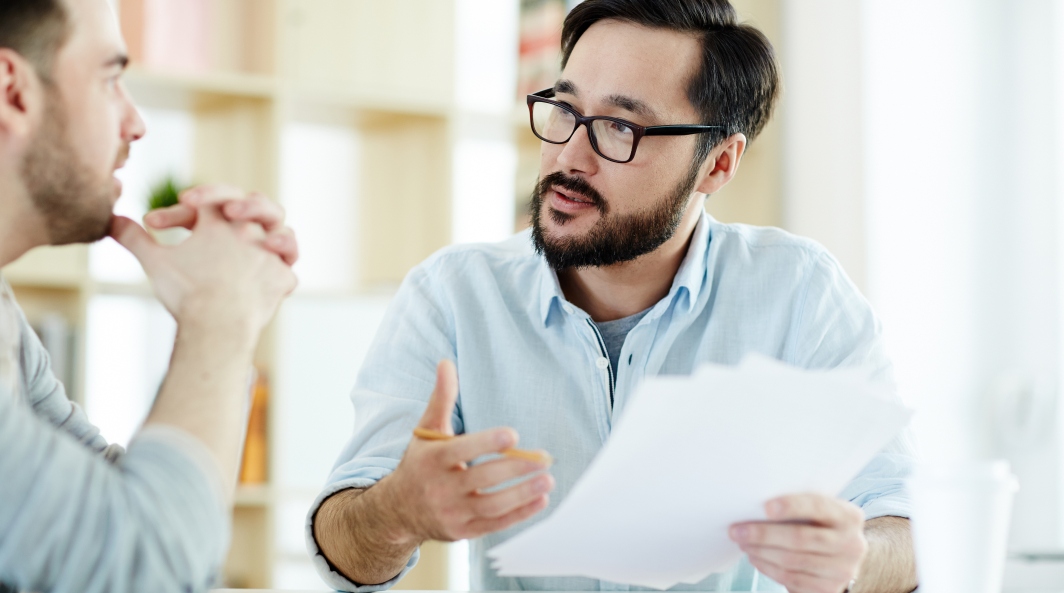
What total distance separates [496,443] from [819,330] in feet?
2.49

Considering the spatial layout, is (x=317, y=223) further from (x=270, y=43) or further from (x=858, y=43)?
(x=858, y=43)

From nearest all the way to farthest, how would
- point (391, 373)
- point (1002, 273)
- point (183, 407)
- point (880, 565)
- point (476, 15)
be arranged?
1. point (183, 407)
2. point (880, 565)
3. point (391, 373)
4. point (1002, 273)
5. point (476, 15)

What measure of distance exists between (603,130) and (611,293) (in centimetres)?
26

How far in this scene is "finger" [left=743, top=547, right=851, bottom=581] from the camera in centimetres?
92

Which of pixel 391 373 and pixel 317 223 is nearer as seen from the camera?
pixel 391 373

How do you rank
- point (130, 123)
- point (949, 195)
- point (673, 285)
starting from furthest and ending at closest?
1. point (949, 195)
2. point (673, 285)
3. point (130, 123)

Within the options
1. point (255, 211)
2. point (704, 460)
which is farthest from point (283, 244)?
point (704, 460)

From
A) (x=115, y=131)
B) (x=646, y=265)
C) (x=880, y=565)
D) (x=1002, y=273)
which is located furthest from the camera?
(x=1002, y=273)

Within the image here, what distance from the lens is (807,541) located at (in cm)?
91

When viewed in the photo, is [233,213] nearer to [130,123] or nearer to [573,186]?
[130,123]

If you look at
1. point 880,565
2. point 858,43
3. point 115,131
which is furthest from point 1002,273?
point 115,131

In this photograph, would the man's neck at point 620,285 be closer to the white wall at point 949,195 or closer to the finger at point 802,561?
the finger at point 802,561

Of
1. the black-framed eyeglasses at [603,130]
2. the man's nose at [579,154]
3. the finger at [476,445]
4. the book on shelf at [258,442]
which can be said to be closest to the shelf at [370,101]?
the book on shelf at [258,442]

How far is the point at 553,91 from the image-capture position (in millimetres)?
1650
